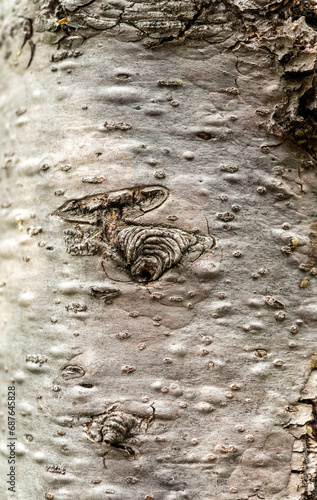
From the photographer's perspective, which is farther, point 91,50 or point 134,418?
point 91,50

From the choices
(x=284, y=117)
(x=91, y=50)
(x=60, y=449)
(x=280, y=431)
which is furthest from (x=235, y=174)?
(x=60, y=449)

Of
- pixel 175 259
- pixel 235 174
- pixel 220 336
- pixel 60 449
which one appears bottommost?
pixel 60 449

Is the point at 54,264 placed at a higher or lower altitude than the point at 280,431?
higher

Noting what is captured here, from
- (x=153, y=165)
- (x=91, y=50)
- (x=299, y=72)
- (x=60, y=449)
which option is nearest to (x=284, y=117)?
(x=299, y=72)

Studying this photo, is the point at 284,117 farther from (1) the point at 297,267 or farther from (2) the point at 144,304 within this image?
(2) the point at 144,304
